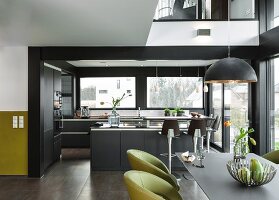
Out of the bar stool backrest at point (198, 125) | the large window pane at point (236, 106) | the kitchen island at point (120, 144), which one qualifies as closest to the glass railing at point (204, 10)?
the large window pane at point (236, 106)

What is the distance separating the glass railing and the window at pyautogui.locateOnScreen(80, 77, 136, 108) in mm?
3880

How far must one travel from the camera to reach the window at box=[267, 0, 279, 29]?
5.28 meters

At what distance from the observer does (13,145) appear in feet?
18.9

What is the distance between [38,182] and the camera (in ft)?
17.8

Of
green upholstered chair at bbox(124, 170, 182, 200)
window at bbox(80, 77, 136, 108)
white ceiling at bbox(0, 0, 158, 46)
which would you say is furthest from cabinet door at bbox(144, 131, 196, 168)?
window at bbox(80, 77, 136, 108)

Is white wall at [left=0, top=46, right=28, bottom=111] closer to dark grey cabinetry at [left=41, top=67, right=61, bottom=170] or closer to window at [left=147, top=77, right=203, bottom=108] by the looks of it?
dark grey cabinetry at [left=41, top=67, right=61, bottom=170]

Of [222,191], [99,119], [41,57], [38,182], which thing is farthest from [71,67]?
[222,191]

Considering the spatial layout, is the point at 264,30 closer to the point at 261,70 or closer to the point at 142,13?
the point at 261,70

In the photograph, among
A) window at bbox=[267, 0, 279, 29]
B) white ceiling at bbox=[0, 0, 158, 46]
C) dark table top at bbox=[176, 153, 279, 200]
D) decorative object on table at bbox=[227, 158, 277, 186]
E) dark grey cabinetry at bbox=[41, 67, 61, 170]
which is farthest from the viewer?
dark grey cabinetry at bbox=[41, 67, 61, 170]

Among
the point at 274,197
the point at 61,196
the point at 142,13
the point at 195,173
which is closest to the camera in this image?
the point at 274,197

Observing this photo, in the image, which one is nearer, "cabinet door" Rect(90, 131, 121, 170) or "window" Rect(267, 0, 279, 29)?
"window" Rect(267, 0, 279, 29)

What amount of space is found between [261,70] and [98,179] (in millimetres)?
3717

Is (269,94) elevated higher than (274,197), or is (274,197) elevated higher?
(269,94)

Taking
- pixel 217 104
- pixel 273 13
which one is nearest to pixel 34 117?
pixel 273 13
